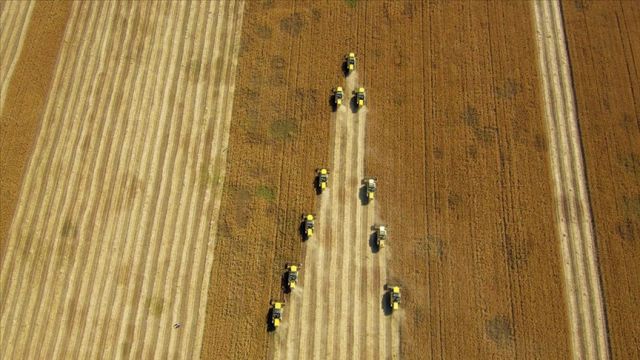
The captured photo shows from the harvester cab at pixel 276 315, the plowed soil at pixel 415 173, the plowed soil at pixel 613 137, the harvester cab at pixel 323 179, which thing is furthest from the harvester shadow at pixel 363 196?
the plowed soil at pixel 613 137

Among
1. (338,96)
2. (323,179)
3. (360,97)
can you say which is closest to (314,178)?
(323,179)

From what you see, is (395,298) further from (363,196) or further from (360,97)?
(360,97)

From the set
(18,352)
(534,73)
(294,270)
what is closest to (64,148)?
(18,352)

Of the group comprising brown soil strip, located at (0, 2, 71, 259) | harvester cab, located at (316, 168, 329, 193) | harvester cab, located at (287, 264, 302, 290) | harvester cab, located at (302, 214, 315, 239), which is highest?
brown soil strip, located at (0, 2, 71, 259)

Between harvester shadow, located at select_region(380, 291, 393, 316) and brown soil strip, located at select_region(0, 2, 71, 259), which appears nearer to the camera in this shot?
harvester shadow, located at select_region(380, 291, 393, 316)

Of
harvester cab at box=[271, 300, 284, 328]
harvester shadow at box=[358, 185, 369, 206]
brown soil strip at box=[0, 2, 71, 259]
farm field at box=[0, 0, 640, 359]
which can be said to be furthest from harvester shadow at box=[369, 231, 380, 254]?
brown soil strip at box=[0, 2, 71, 259]

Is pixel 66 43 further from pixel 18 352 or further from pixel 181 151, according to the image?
pixel 18 352

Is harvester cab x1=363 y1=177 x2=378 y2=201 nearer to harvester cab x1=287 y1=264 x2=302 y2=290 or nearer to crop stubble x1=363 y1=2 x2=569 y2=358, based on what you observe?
crop stubble x1=363 y1=2 x2=569 y2=358
